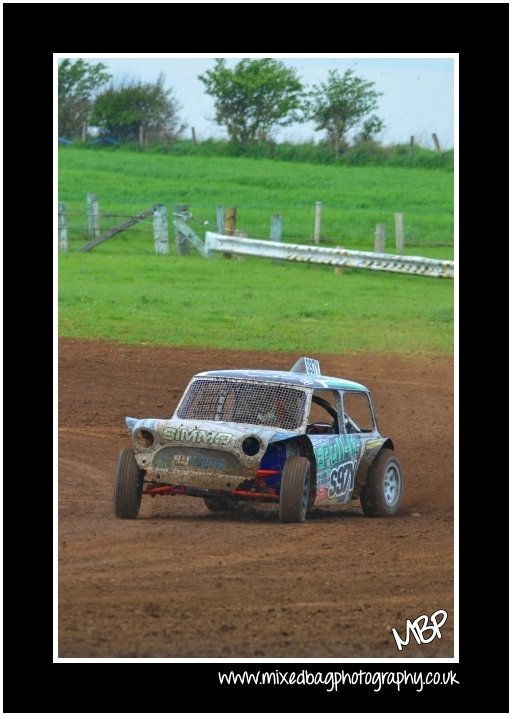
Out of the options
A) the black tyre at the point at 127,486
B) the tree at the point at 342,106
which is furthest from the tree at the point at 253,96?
the black tyre at the point at 127,486

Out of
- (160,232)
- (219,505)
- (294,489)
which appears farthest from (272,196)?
(294,489)

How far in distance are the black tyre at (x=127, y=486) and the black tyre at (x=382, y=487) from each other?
2.48 meters

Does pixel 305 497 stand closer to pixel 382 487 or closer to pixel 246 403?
pixel 246 403

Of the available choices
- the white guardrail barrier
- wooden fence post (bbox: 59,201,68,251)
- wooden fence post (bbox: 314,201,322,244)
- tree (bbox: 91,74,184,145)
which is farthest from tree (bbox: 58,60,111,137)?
wooden fence post (bbox: 314,201,322,244)

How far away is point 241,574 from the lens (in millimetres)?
9336

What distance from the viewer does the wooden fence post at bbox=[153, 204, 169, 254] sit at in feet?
91.1

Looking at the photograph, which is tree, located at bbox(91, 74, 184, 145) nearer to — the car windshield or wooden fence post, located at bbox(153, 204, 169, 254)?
wooden fence post, located at bbox(153, 204, 169, 254)

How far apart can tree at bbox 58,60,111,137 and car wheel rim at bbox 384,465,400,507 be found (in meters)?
6.49

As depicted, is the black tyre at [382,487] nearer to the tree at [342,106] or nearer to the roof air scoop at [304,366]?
the roof air scoop at [304,366]

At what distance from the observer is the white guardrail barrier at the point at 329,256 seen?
86.2ft

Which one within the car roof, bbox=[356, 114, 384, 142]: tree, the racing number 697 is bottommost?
the racing number 697

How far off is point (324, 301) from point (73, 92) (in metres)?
7.54
